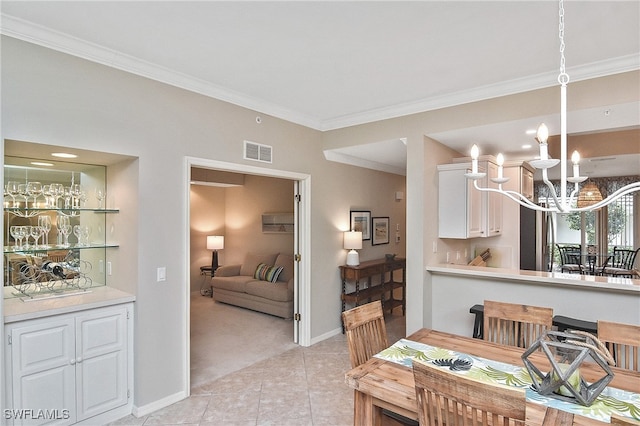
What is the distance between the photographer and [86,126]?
8.17ft

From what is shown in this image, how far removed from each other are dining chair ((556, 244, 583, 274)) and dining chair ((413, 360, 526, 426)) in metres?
7.95

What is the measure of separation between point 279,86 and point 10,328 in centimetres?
265

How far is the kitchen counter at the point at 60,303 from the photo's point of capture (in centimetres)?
229

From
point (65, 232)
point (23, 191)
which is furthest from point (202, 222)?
point (23, 191)

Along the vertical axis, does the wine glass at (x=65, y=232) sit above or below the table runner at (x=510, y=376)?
above

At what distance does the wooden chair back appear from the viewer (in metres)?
2.18

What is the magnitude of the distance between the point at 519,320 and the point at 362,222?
9.79ft

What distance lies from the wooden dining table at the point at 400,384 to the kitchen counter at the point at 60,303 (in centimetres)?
193

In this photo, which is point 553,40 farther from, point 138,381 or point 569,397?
point 138,381

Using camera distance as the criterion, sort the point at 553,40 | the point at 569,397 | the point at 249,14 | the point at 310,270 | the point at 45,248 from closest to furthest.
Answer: the point at 569,397
the point at 249,14
the point at 553,40
the point at 45,248
the point at 310,270

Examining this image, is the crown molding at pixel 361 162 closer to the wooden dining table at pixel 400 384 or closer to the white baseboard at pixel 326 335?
the white baseboard at pixel 326 335

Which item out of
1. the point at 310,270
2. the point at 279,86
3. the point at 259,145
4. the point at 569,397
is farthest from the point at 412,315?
the point at 279,86

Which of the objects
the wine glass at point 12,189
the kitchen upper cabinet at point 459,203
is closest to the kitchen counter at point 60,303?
the wine glass at point 12,189

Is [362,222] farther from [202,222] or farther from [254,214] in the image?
[202,222]
